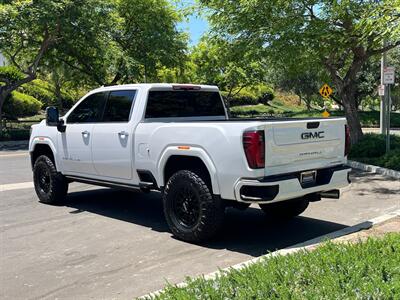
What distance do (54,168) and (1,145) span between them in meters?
15.8

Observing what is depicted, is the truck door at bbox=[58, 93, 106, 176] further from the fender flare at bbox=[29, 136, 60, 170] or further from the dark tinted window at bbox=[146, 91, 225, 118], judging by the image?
the dark tinted window at bbox=[146, 91, 225, 118]

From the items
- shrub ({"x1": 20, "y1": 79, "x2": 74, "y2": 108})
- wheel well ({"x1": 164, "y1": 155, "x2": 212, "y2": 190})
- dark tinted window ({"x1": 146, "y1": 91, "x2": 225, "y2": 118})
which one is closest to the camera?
wheel well ({"x1": 164, "y1": 155, "x2": 212, "y2": 190})

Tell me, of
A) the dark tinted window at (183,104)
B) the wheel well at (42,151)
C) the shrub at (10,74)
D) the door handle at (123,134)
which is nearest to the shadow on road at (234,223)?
the wheel well at (42,151)

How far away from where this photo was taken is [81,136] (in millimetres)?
7711

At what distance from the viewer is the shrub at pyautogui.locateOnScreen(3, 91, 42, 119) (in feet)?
101

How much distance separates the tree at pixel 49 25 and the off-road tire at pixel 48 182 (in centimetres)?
1318

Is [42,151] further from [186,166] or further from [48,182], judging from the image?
[186,166]

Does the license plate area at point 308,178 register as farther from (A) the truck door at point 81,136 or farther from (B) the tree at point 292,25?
(B) the tree at point 292,25

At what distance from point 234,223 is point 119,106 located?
2419 millimetres

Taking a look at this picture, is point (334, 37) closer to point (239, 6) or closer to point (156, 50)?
point (239, 6)

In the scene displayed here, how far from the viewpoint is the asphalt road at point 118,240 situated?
4859 millimetres

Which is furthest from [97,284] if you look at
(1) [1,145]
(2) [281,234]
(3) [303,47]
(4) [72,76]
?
(4) [72,76]

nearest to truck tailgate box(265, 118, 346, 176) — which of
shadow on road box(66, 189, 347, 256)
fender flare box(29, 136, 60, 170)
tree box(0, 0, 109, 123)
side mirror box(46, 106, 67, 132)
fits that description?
shadow on road box(66, 189, 347, 256)

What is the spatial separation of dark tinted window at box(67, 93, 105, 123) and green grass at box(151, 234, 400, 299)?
4.41 meters
